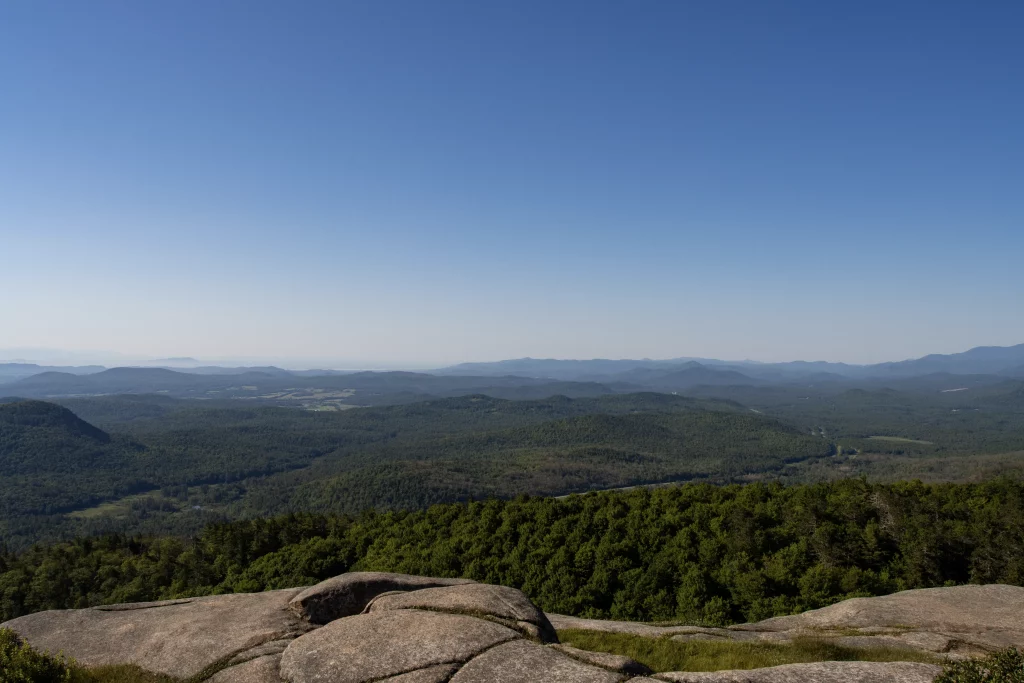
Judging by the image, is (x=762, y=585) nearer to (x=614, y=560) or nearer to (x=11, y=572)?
(x=614, y=560)

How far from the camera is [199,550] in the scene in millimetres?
62688

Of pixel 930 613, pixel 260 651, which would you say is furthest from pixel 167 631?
pixel 930 613

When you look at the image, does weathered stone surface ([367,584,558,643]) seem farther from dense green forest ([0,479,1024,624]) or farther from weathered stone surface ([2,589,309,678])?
dense green forest ([0,479,1024,624])

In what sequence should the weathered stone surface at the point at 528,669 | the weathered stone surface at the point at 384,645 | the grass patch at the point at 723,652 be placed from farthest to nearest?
the grass patch at the point at 723,652 < the weathered stone surface at the point at 384,645 < the weathered stone surface at the point at 528,669

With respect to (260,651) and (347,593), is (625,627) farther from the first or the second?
(260,651)

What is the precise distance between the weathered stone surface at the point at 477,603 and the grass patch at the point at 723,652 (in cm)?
397

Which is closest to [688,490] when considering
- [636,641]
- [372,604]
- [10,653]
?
[636,641]

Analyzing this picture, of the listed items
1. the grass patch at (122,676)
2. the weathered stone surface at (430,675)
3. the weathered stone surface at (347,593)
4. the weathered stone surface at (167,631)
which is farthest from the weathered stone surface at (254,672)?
the weathered stone surface at (347,593)

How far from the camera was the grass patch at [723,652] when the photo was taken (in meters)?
17.8

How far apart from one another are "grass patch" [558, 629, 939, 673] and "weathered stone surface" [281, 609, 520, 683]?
6974 millimetres

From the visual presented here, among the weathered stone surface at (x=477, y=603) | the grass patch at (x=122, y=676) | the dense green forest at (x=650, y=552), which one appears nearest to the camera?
the grass patch at (x=122, y=676)

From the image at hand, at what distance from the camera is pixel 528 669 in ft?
43.5

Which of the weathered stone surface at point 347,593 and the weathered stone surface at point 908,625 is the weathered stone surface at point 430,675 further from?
the weathered stone surface at point 908,625

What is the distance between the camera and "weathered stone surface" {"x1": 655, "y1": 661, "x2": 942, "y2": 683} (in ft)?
40.2
